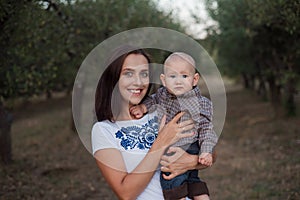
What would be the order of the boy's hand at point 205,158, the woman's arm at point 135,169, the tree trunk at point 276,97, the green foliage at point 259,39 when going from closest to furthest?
the woman's arm at point 135,169
the boy's hand at point 205,158
the green foliage at point 259,39
the tree trunk at point 276,97

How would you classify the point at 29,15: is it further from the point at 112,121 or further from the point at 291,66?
the point at 291,66

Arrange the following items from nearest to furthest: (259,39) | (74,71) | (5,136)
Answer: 1. (5,136)
2. (74,71)
3. (259,39)

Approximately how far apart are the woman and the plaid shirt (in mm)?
93

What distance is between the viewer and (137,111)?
10.8 ft

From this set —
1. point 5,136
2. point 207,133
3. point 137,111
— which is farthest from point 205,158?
point 5,136

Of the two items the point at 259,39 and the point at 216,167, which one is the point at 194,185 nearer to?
the point at 216,167

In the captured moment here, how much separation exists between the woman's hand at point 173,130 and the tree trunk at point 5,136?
8166mm

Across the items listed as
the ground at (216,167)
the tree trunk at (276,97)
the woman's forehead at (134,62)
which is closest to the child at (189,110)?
the woman's forehead at (134,62)

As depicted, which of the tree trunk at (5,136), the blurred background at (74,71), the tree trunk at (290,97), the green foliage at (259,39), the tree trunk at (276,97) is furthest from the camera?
the tree trunk at (276,97)

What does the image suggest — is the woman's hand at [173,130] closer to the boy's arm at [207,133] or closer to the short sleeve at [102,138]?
the boy's arm at [207,133]

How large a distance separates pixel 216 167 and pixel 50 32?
5.50 m

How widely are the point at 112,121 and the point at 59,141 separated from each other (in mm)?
12120

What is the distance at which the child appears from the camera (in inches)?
125

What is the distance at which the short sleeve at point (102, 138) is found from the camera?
9.70 ft
